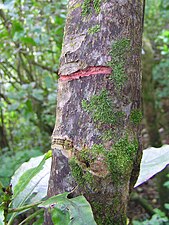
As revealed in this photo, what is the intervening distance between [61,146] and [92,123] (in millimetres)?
76

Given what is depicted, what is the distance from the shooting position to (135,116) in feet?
2.05

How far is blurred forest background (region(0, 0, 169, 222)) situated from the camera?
2.36m

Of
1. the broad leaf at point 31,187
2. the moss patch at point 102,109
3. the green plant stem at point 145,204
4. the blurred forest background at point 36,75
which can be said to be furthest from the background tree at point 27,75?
the green plant stem at point 145,204

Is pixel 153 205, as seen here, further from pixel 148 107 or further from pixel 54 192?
pixel 54 192

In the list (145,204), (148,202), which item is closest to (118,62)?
(145,204)

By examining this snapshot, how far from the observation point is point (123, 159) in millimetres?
606

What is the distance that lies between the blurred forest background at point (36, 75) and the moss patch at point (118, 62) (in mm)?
838

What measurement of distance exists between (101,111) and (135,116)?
0.23ft

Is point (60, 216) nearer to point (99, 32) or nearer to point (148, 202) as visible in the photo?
point (99, 32)

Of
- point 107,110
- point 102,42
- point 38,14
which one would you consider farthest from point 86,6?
point 38,14

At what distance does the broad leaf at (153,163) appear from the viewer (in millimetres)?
784

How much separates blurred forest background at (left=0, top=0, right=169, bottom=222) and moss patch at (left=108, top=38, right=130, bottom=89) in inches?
33.0

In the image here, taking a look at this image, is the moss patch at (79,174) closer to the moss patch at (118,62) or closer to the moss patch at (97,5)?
the moss patch at (118,62)

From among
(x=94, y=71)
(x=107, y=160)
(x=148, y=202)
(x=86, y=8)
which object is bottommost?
(x=148, y=202)
